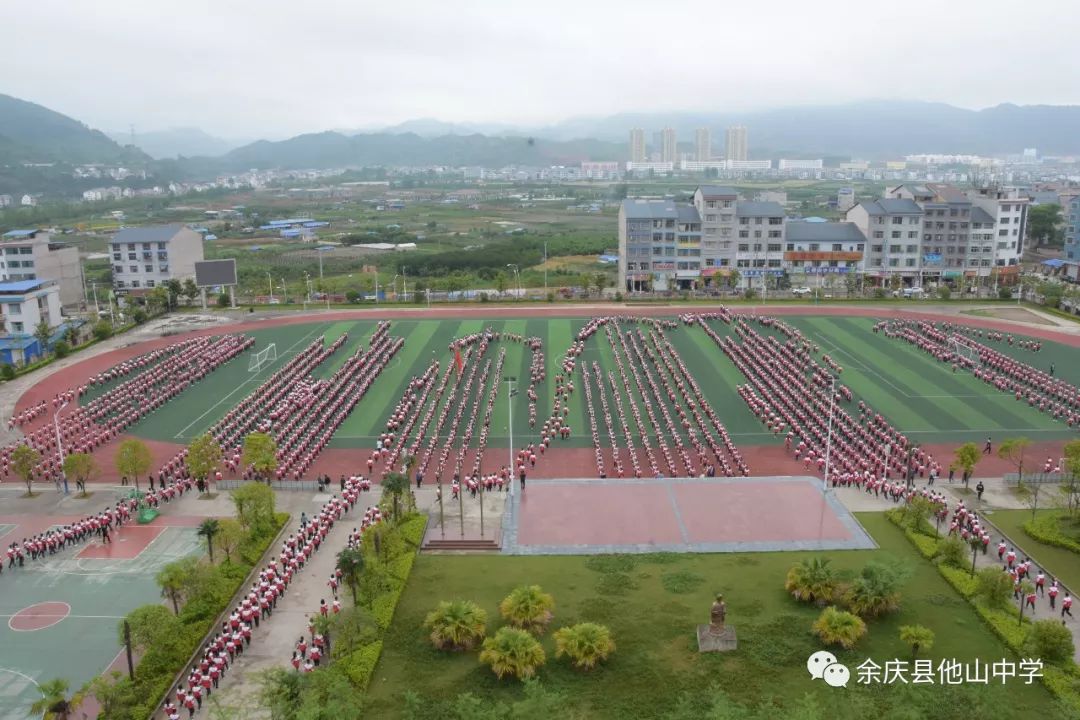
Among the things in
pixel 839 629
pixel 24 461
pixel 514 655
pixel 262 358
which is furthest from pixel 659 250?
pixel 514 655

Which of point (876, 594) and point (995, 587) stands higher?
point (995, 587)

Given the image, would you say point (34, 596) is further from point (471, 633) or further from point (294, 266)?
point (294, 266)

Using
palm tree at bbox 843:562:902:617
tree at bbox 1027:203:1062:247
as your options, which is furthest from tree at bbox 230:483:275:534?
tree at bbox 1027:203:1062:247

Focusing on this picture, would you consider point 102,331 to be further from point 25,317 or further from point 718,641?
point 718,641

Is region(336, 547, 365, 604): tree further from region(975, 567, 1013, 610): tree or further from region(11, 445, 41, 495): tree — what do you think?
region(975, 567, 1013, 610): tree

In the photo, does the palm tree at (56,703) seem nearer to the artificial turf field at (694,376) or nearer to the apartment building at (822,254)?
the artificial turf field at (694,376)
